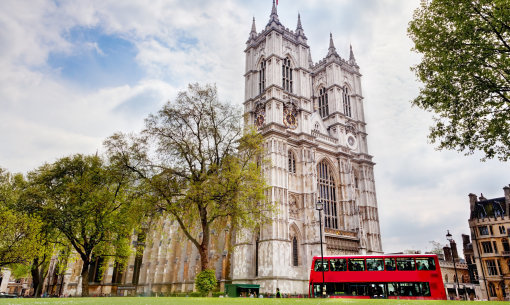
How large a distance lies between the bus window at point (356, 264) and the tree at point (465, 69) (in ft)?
32.5

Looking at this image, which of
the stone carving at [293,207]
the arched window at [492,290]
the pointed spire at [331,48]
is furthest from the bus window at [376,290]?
the pointed spire at [331,48]

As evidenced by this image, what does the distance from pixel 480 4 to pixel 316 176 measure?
26258 millimetres

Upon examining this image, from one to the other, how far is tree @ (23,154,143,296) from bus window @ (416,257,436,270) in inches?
→ 752

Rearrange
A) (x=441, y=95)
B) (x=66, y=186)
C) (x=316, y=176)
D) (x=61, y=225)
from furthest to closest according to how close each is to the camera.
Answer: (x=316, y=176) → (x=66, y=186) → (x=61, y=225) → (x=441, y=95)

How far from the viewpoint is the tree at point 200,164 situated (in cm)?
1964

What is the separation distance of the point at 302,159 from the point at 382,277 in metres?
18.4

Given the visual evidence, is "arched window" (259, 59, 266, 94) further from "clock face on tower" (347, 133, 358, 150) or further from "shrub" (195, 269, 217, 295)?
"shrub" (195, 269, 217, 295)

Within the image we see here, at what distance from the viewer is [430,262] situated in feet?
68.0

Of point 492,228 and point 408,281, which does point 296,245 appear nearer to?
point 408,281

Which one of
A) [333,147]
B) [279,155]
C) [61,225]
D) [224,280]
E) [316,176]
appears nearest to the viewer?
[61,225]

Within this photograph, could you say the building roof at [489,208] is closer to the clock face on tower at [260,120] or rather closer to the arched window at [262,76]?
the clock face on tower at [260,120]

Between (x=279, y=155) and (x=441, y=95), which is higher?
(x=279, y=155)

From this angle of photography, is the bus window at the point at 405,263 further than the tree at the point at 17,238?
No

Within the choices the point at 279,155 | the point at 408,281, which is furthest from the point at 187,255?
the point at 408,281
